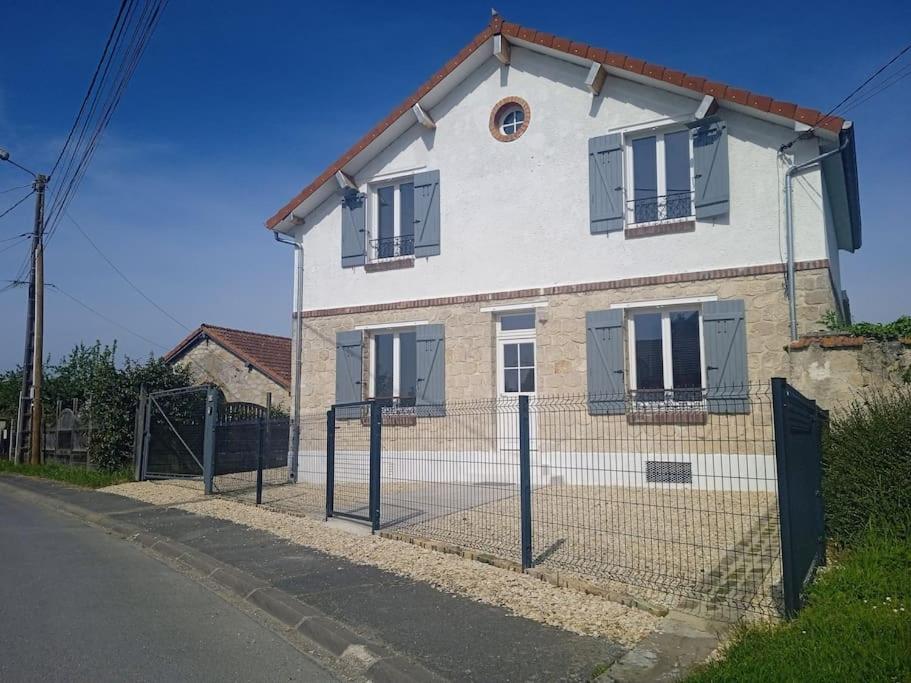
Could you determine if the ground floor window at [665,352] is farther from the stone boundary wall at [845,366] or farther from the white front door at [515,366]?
the stone boundary wall at [845,366]

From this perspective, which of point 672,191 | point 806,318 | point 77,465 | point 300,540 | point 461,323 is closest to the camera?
point 300,540

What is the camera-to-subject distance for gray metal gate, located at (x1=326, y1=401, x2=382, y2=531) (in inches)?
335

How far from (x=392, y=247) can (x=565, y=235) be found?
145 inches

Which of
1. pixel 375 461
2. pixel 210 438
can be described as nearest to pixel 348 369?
pixel 210 438

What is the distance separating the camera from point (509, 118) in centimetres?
1348

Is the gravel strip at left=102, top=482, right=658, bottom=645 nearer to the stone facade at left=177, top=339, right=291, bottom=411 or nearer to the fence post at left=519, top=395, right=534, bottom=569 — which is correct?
the fence post at left=519, top=395, right=534, bottom=569

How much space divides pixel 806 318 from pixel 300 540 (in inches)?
304

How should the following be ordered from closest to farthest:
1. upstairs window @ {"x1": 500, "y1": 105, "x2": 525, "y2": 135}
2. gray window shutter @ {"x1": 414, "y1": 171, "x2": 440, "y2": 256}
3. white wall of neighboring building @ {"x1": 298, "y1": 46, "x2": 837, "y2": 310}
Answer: white wall of neighboring building @ {"x1": 298, "y1": 46, "x2": 837, "y2": 310} < upstairs window @ {"x1": 500, "y1": 105, "x2": 525, "y2": 135} < gray window shutter @ {"x1": 414, "y1": 171, "x2": 440, "y2": 256}

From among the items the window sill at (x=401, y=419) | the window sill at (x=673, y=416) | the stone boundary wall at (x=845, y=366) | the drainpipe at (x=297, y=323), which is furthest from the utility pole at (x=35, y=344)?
the stone boundary wall at (x=845, y=366)

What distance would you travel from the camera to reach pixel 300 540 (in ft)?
28.0

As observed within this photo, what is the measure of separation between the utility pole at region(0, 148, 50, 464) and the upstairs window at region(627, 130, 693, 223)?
1721cm

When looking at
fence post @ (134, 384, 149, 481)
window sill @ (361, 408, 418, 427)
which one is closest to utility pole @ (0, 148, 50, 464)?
fence post @ (134, 384, 149, 481)

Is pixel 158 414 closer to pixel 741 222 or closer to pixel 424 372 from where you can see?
pixel 424 372

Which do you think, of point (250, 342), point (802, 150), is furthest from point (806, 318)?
point (250, 342)
